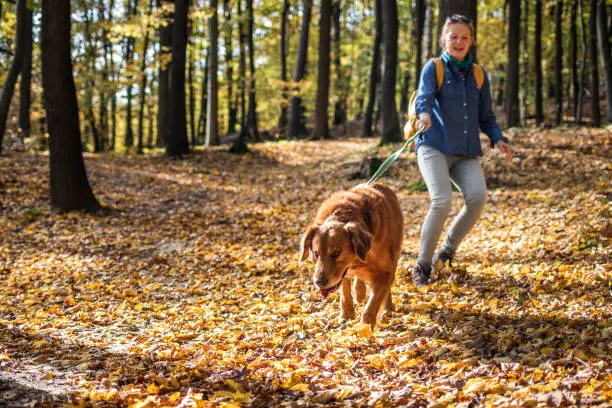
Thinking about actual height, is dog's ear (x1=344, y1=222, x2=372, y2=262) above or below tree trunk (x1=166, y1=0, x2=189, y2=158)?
below

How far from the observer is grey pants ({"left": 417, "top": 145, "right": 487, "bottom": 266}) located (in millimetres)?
5355

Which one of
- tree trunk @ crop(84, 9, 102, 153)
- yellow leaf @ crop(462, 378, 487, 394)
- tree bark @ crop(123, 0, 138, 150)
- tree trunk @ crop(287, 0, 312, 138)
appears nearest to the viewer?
yellow leaf @ crop(462, 378, 487, 394)

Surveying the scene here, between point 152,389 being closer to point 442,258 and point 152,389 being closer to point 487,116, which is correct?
point 442,258

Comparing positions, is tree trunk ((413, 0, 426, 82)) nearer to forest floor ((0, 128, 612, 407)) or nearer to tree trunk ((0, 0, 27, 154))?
forest floor ((0, 128, 612, 407))

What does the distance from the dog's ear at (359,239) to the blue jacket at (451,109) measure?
5.91 feet

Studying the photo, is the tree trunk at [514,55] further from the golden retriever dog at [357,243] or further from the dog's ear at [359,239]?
the dog's ear at [359,239]

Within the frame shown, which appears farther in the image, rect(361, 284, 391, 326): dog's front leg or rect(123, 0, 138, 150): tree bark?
rect(123, 0, 138, 150): tree bark

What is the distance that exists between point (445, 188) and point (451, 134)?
1.84ft

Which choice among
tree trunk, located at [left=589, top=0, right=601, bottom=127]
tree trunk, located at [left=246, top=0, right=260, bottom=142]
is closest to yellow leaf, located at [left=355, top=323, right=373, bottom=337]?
tree trunk, located at [left=589, top=0, right=601, bottom=127]

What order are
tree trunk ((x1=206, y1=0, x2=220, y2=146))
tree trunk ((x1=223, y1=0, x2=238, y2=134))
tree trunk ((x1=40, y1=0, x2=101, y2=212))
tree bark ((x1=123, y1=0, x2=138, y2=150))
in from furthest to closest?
1. tree trunk ((x1=223, y1=0, x2=238, y2=134))
2. tree bark ((x1=123, y1=0, x2=138, y2=150))
3. tree trunk ((x1=206, y1=0, x2=220, y2=146))
4. tree trunk ((x1=40, y1=0, x2=101, y2=212))

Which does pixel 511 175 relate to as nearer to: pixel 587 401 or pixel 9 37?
pixel 587 401

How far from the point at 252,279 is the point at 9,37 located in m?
20.7

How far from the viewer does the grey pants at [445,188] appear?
17.6ft

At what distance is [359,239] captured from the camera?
157 inches
